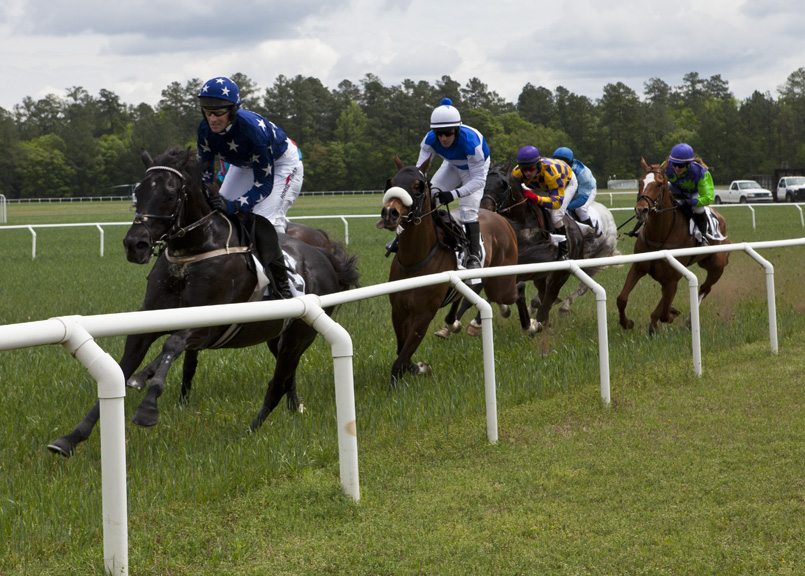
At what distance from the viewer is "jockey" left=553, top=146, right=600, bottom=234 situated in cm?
997

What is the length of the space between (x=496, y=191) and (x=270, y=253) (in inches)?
161

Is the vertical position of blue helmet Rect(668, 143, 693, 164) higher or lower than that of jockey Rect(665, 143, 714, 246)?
higher

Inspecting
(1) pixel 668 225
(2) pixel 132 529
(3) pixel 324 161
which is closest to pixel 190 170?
(2) pixel 132 529

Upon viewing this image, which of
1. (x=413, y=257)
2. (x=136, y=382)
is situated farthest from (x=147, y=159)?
(x=413, y=257)

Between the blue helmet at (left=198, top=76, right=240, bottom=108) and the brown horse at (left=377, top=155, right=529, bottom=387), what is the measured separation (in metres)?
1.41

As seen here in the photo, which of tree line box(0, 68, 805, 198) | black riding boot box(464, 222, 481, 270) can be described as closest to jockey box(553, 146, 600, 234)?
black riding boot box(464, 222, 481, 270)

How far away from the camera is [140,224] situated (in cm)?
452

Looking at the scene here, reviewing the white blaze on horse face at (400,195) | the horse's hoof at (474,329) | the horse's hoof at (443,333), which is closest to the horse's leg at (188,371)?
the white blaze on horse face at (400,195)

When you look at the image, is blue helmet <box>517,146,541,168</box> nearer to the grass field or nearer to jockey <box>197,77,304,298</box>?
the grass field

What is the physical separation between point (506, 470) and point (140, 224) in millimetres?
2193

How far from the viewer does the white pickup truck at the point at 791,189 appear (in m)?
42.0

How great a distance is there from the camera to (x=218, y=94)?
4.82 meters

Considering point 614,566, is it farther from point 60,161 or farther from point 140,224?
point 60,161

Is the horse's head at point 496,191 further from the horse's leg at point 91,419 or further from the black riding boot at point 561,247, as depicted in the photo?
the horse's leg at point 91,419
